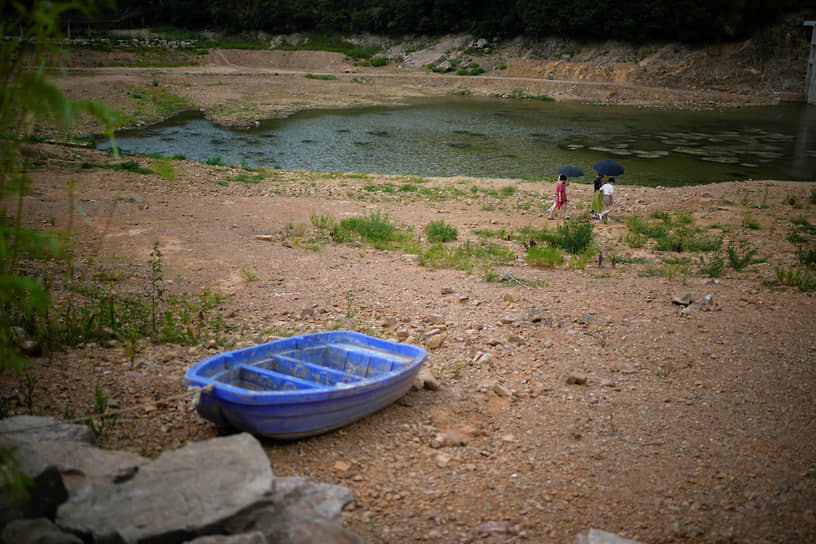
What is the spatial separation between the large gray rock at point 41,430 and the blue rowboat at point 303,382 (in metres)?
0.79

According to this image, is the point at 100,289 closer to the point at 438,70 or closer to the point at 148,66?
the point at 148,66

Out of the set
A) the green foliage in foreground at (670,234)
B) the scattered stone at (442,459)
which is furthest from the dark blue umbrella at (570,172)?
the scattered stone at (442,459)

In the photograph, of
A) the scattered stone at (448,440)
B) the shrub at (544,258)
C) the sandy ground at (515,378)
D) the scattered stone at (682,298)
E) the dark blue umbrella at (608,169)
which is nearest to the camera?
the sandy ground at (515,378)

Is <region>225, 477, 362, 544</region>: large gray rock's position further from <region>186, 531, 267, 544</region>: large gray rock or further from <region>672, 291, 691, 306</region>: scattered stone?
<region>672, 291, 691, 306</region>: scattered stone

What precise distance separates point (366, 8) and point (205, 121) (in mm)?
48310

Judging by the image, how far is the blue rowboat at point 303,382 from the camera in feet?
14.6

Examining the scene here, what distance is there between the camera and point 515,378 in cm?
627

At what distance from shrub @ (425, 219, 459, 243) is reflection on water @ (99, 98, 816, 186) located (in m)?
9.85

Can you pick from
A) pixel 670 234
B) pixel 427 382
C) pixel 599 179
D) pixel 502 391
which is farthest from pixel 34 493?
pixel 599 179

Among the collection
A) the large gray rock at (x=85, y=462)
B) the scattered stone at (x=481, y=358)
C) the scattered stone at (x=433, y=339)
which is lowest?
the scattered stone at (x=481, y=358)

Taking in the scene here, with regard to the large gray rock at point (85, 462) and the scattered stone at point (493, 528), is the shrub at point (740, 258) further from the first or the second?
the large gray rock at point (85, 462)

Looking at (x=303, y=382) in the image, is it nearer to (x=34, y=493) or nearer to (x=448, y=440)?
(x=448, y=440)

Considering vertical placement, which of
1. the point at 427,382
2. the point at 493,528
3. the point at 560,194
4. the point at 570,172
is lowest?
the point at 493,528

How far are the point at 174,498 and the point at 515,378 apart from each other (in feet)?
12.8
